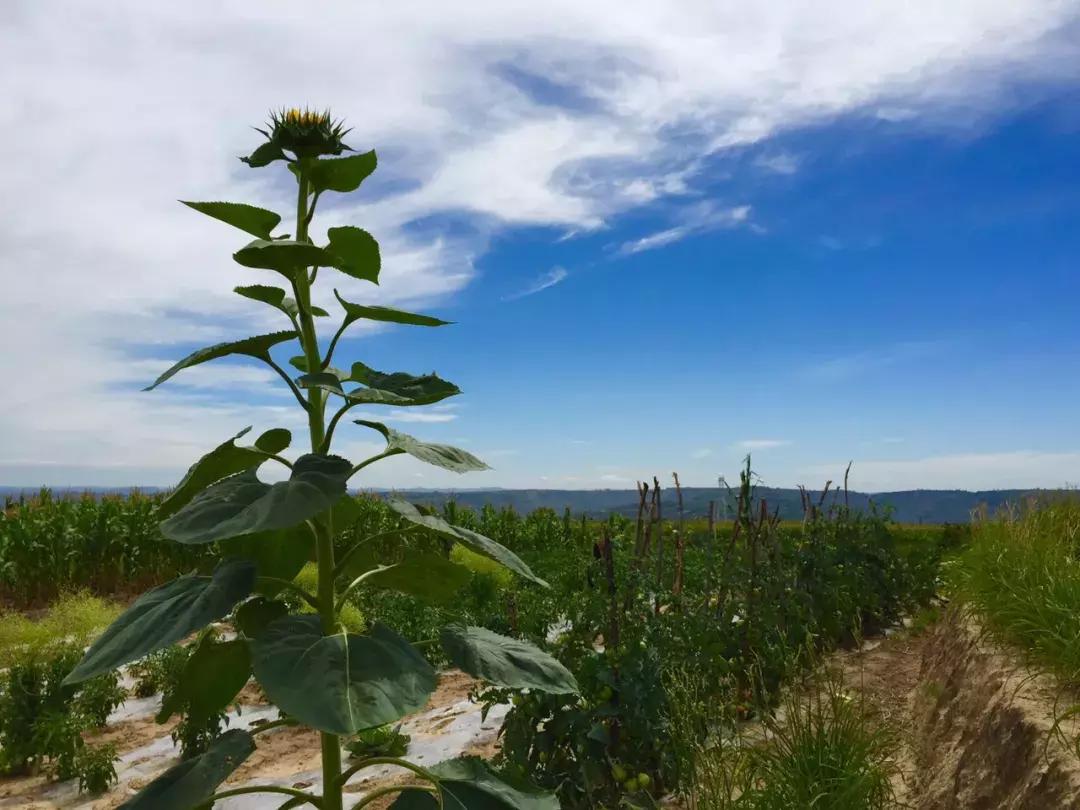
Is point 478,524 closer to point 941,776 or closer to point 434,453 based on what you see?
point 941,776

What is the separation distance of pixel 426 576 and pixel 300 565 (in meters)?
0.30

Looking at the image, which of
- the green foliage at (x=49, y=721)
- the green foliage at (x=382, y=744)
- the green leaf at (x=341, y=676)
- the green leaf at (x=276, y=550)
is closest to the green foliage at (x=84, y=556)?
the green foliage at (x=49, y=721)

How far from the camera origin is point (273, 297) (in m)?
2.01

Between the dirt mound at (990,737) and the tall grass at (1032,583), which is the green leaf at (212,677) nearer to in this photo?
the dirt mound at (990,737)

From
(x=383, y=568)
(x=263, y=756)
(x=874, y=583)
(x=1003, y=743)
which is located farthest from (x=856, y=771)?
(x=874, y=583)

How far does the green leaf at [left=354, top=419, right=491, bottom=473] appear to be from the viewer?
191cm

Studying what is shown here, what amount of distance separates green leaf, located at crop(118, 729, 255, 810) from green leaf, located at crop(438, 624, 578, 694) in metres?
0.50

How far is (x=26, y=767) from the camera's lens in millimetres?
5656

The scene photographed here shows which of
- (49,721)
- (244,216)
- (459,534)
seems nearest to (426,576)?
(459,534)

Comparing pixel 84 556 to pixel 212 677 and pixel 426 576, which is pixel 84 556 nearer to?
pixel 212 677

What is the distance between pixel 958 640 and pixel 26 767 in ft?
20.2

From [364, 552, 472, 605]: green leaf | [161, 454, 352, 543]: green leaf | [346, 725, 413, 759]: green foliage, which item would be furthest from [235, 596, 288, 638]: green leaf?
[346, 725, 413, 759]: green foliage

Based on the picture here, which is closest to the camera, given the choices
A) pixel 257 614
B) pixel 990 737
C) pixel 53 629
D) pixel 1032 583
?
pixel 257 614

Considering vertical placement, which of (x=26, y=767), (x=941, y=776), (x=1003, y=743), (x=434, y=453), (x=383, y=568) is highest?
(x=434, y=453)
